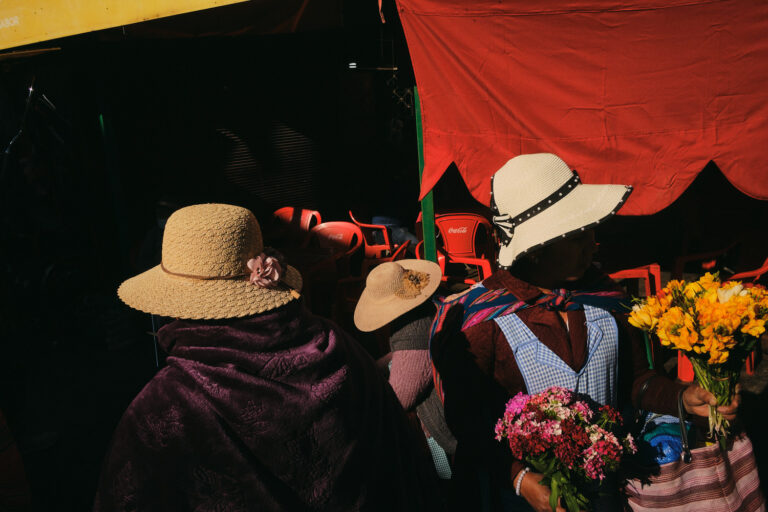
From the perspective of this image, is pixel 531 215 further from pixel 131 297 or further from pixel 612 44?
pixel 612 44

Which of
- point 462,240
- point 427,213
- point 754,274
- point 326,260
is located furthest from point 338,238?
point 754,274

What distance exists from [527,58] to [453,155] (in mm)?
813

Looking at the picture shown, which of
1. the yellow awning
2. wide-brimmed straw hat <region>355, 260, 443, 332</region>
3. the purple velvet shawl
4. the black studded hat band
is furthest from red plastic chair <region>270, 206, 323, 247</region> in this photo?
the purple velvet shawl

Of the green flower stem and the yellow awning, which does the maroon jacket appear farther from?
the yellow awning

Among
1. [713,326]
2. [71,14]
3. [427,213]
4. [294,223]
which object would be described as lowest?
[294,223]

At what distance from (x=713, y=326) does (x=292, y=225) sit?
18.1ft

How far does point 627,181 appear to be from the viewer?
149 inches

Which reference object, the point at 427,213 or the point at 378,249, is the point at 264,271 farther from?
the point at 378,249

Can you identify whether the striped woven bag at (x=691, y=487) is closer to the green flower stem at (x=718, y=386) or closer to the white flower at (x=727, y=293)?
the green flower stem at (x=718, y=386)

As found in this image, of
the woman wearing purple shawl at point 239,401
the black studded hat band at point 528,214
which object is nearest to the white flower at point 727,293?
the black studded hat band at point 528,214

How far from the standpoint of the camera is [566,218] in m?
2.02

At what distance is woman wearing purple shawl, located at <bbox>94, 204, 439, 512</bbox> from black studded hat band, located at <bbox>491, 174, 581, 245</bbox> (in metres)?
0.73

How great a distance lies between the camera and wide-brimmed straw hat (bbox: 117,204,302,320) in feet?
5.37

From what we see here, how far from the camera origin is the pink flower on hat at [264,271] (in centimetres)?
172
